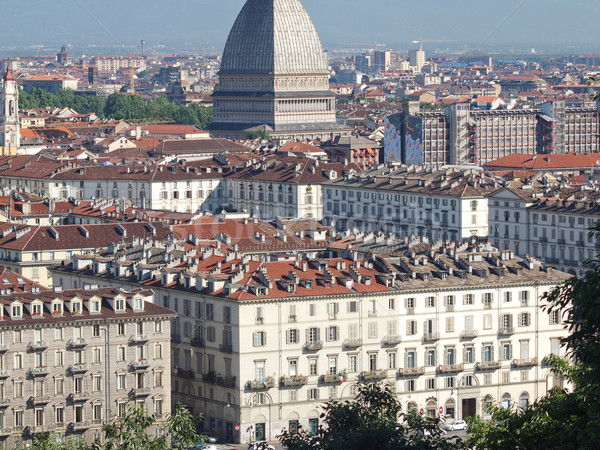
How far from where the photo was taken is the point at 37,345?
62188 millimetres

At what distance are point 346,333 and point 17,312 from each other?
12.2 metres

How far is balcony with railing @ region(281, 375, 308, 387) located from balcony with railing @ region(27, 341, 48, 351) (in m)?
8.94

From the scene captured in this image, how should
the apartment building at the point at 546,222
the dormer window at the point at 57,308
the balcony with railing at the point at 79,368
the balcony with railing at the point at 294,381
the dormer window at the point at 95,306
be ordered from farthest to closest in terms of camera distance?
the apartment building at the point at 546,222
the balcony with railing at the point at 294,381
the dormer window at the point at 95,306
the dormer window at the point at 57,308
the balcony with railing at the point at 79,368

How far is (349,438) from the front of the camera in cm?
4216

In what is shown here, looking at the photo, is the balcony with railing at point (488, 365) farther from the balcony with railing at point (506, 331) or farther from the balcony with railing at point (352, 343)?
the balcony with railing at point (352, 343)

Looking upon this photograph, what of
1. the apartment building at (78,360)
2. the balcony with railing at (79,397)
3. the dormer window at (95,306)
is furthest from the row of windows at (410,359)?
the balcony with railing at (79,397)

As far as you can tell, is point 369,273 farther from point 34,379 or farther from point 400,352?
point 34,379

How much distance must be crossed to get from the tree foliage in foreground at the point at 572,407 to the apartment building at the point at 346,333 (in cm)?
2713

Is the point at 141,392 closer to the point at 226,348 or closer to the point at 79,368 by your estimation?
the point at 79,368

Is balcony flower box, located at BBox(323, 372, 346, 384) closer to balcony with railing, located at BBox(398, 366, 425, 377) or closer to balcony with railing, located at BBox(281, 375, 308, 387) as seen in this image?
balcony with railing, located at BBox(281, 375, 308, 387)

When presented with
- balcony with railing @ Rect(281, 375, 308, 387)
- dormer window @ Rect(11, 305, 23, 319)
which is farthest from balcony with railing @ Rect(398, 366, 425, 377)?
dormer window @ Rect(11, 305, 23, 319)

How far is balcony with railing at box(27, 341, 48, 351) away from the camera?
62031mm

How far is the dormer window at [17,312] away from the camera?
6228 centimetres

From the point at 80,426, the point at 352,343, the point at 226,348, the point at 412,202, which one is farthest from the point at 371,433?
the point at 412,202
